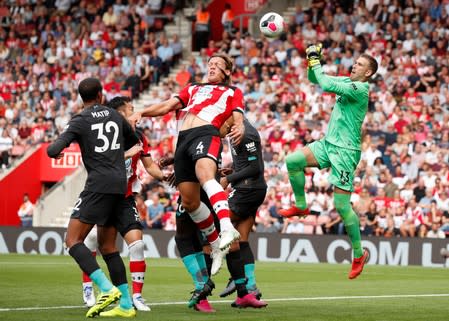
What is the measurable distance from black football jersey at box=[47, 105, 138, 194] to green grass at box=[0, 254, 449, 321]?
52.9 inches

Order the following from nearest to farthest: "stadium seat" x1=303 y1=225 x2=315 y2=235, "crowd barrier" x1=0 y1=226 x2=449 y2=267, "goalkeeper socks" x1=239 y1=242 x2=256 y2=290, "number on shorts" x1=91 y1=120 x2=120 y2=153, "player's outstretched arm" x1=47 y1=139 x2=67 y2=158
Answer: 1. "player's outstretched arm" x1=47 y1=139 x2=67 y2=158
2. "number on shorts" x1=91 y1=120 x2=120 y2=153
3. "goalkeeper socks" x1=239 y1=242 x2=256 y2=290
4. "crowd barrier" x1=0 y1=226 x2=449 y2=267
5. "stadium seat" x1=303 y1=225 x2=315 y2=235

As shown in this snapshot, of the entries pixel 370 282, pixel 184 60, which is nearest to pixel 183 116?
pixel 370 282

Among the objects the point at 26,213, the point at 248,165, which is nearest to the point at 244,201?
the point at 248,165

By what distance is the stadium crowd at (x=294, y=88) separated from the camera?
85.5 ft

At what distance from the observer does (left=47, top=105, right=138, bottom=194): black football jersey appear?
35.2 feet

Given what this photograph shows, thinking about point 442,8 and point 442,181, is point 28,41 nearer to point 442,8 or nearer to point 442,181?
point 442,8

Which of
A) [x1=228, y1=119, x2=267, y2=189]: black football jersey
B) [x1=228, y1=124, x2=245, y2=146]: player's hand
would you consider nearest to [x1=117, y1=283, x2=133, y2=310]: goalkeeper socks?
[x1=228, y1=124, x2=245, y2=146]: player's hand

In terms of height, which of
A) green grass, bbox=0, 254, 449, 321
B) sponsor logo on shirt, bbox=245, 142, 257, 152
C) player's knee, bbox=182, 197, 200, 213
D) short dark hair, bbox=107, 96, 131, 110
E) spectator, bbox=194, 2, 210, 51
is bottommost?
green grass, bbox=0, 254, 449, 321

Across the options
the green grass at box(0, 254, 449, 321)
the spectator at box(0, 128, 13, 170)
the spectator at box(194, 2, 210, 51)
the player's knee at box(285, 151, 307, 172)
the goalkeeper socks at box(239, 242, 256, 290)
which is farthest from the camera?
the spectator at box(194, 2, 210, 51)

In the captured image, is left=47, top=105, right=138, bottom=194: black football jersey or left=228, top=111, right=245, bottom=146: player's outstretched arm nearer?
left=47, top=105, right=138, bottom=194: black football jersey

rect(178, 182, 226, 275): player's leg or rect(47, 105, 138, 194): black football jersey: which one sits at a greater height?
rect(47, 105, 138, 194): black football jersey

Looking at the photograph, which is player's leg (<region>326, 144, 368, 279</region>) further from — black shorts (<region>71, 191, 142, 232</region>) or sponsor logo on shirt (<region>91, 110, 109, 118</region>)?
sponsor logo on shirt (<region>91, 110, 109, 118</region>)

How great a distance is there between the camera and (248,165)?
12945mm

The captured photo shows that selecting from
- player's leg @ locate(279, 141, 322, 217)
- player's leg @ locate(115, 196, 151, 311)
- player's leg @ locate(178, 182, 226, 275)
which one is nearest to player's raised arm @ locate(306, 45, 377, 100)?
player's leg @ locate(279, 141, 322, 217)
